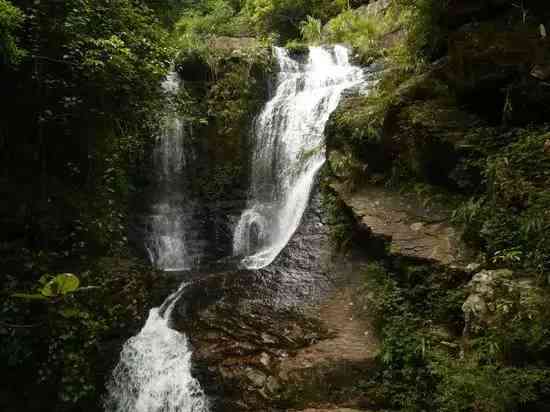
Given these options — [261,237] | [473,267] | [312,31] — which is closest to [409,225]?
[473,267]

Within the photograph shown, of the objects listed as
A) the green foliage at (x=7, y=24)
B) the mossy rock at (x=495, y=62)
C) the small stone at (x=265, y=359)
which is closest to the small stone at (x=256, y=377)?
the small stone at (x=265, y=359)

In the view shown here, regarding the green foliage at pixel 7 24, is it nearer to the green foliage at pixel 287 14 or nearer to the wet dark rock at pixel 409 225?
the wet dark rock at pixel 409 225

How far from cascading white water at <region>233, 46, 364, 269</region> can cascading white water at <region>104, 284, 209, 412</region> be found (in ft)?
9.55

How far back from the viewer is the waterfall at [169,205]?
34.0 ft

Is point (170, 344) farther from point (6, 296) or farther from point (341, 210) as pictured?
point (341, 210)

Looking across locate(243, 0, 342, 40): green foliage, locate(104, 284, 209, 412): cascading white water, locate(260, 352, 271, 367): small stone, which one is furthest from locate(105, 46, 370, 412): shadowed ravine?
locate(243, 0, 342, 40): green foliage

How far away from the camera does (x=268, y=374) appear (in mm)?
5406

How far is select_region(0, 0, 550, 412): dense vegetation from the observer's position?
14.6ft

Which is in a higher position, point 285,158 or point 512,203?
point 285,158

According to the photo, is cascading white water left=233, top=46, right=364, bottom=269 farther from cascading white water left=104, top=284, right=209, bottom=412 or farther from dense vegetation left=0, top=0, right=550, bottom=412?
cascading white water left=104, top=284, right=209, bottom=412

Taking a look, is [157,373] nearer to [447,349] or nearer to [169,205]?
[447,349]

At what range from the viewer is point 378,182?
8.08 meters

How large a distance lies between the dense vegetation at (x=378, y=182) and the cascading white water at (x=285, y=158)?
A: 1.60 meters

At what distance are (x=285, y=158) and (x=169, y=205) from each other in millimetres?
3228
